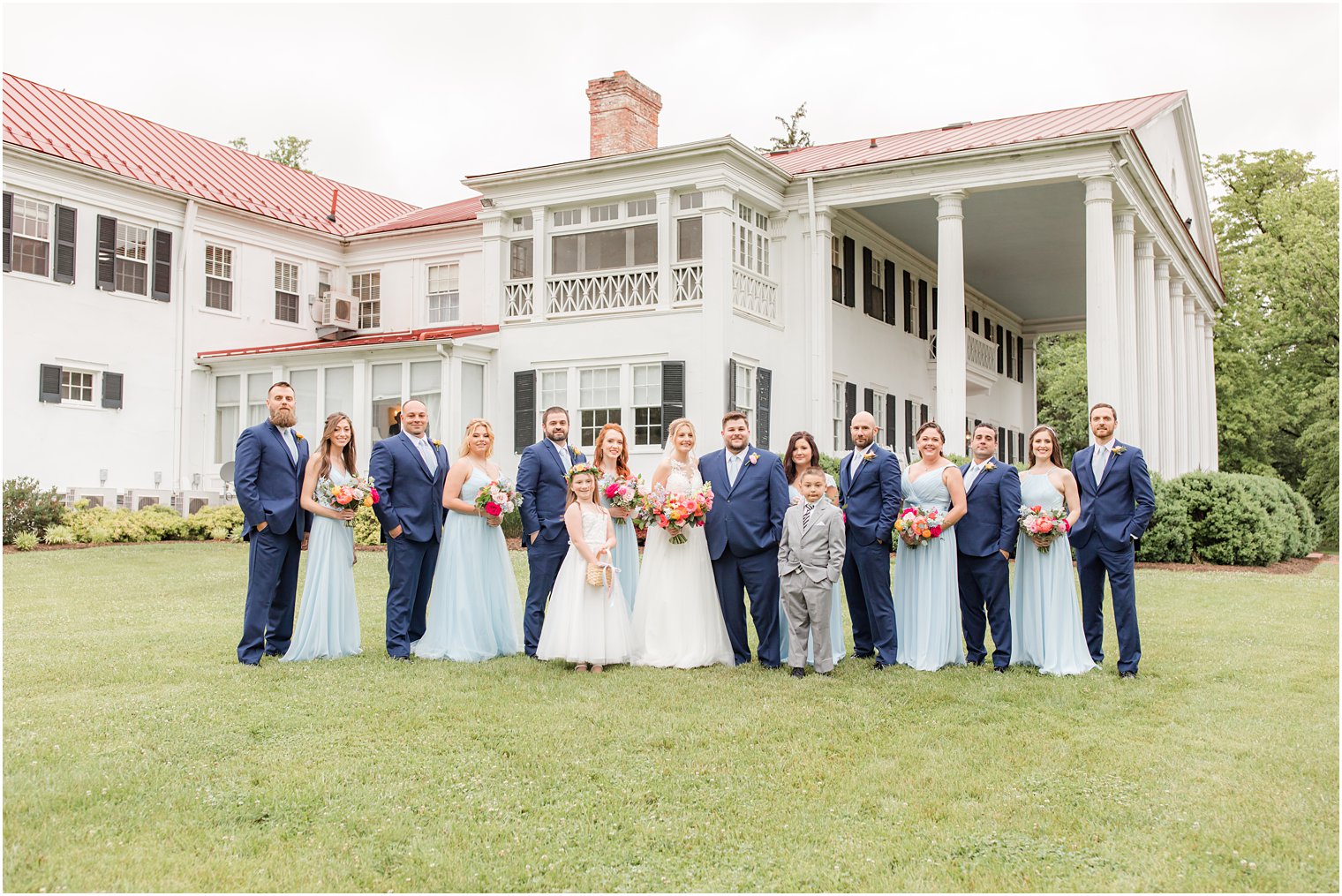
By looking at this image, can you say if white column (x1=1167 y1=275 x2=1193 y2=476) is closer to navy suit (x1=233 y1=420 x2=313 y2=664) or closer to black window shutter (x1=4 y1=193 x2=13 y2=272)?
navy suit (x1=233 y1=420 x2=313 y2=664)

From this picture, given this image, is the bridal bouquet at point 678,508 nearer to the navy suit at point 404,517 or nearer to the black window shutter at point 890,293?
the navy suit at point 404,517

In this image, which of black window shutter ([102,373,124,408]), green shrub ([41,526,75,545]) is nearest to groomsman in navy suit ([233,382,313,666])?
green shrub ([41,526,75,545])

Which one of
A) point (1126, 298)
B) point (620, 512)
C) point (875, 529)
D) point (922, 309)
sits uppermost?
point (922, 309)

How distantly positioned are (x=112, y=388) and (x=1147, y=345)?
20764 mm

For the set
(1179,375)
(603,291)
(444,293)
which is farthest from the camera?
(1179,375)

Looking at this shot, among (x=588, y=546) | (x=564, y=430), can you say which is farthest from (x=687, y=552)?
(x=564, y=430)

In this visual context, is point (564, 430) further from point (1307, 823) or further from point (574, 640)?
point (1307, 823)

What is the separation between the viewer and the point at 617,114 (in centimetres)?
2358

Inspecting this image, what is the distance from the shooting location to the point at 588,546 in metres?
8.70

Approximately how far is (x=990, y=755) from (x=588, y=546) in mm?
3535

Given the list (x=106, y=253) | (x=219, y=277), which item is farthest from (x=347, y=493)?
(x=219, y=277)

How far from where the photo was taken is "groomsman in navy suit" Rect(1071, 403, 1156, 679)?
27.6 ft

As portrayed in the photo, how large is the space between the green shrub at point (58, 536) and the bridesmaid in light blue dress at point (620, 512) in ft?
43.4

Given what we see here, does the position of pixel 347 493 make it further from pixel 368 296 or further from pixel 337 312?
pixel 368 296
